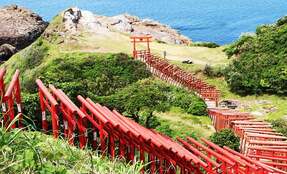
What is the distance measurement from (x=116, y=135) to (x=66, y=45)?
99.3ft

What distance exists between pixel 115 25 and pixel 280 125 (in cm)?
3203

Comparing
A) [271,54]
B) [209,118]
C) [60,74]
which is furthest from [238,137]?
[271,54]

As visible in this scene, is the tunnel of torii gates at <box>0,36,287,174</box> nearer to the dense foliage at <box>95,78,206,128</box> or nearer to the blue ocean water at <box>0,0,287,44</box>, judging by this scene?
the dense foliage at <box>95,78,206,128</box>

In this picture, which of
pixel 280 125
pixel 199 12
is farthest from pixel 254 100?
pixel 199 12

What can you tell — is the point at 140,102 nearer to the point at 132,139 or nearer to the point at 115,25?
the point at 132,139

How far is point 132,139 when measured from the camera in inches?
558

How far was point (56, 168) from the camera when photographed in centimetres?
711

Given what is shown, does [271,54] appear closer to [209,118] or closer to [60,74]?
[209,118]

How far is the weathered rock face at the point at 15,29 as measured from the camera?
5156 centimetres

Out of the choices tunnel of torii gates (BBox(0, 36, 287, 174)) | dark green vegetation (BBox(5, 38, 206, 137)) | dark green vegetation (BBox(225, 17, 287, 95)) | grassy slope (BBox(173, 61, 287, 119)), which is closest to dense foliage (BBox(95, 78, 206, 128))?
dark green vegetation (BBox(5, 38, 206, 137))

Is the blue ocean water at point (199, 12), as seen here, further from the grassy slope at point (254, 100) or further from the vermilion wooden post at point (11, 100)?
the vermilion wooden post at point (11, 100)

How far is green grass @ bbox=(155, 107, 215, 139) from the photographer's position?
28333mm

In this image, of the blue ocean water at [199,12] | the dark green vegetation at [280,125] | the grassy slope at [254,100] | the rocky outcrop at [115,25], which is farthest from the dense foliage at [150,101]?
the blue ocean water at [199,12]

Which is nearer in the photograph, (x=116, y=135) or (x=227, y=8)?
(x=116, y=135)
